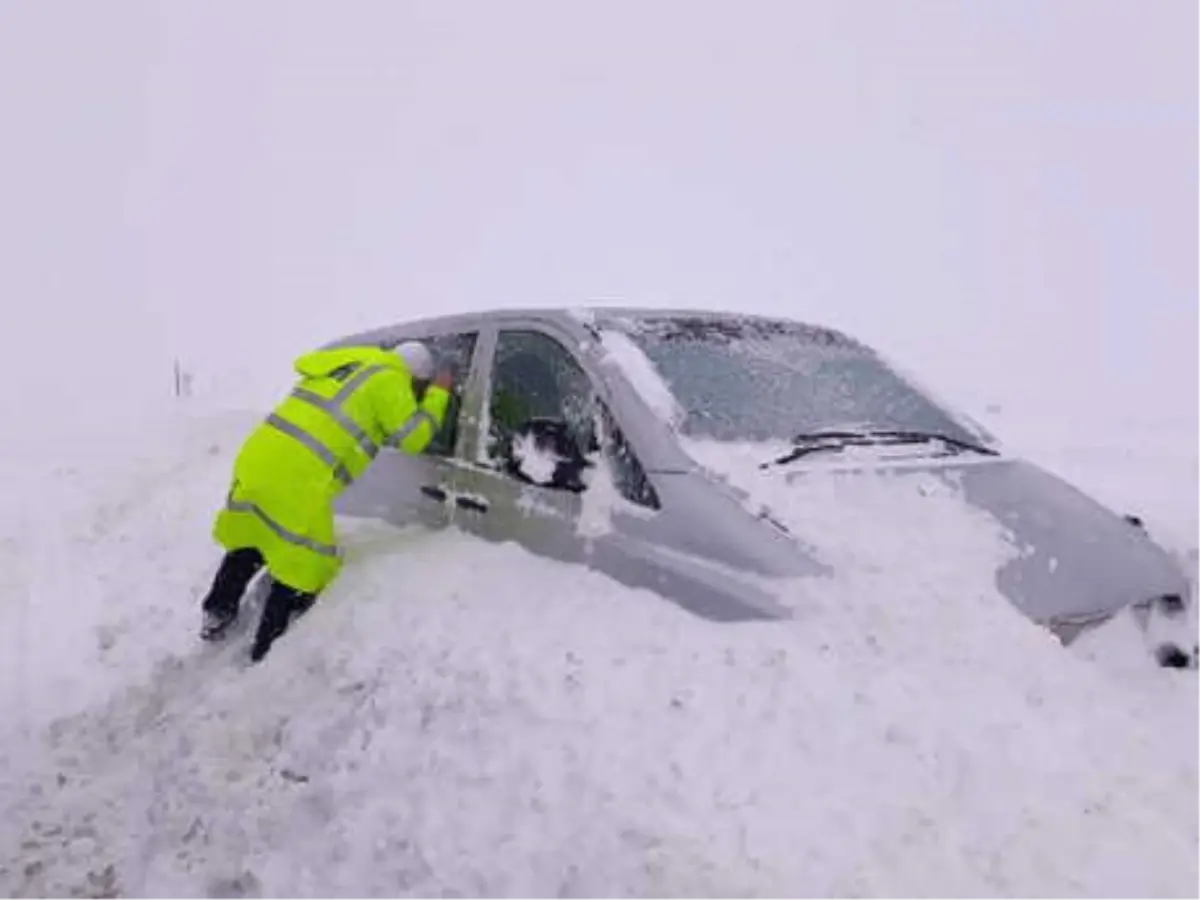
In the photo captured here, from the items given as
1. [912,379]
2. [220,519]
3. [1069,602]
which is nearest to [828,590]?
[1069,602]

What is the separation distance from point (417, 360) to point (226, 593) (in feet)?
4.60

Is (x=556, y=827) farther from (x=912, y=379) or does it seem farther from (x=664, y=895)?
(x=912, y=379)

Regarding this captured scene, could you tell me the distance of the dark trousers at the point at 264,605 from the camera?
5.18 metres

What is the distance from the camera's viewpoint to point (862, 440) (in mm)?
4680

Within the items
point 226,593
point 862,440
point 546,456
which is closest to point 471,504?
point 546,456

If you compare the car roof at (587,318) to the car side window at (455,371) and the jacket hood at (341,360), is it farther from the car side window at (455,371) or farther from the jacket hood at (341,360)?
the jacket hood at (341,360)

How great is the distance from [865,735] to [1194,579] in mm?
1788

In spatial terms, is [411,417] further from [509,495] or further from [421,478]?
[509,495]

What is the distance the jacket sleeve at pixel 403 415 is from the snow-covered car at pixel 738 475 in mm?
141

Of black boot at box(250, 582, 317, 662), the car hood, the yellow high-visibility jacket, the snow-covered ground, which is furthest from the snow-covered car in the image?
black boot at box(250, 582, 317, 662)

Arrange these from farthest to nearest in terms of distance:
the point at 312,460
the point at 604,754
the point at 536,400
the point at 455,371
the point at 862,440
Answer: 1. the point at 455,371
2. the point at 312,460
3. the point at 536,400
4. the point at 862,440
5. the point at 604,754

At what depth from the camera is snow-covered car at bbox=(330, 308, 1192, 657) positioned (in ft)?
13.0

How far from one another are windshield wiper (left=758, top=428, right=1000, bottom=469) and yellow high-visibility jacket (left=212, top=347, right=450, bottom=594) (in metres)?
1.73

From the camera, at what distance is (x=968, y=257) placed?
4647cm
